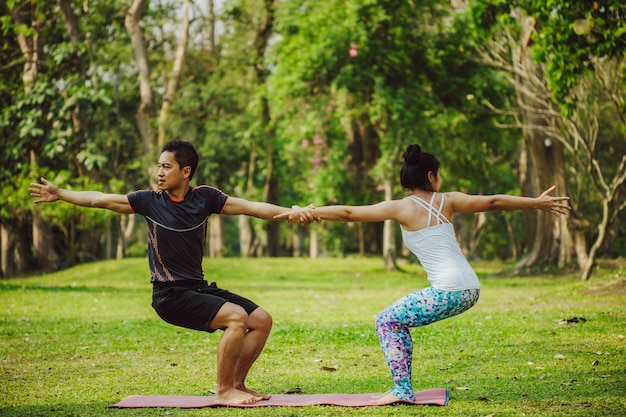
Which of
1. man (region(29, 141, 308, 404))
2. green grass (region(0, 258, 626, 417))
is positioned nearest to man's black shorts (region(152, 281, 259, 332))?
man (region(29, 141, 308, 404))

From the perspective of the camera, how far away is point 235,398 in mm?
6664

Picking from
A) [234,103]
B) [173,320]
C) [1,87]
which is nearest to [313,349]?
[173,320]

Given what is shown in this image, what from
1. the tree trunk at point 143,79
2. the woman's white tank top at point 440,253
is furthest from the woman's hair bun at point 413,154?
the tree trunk at point 143,79

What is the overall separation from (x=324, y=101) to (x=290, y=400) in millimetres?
18721

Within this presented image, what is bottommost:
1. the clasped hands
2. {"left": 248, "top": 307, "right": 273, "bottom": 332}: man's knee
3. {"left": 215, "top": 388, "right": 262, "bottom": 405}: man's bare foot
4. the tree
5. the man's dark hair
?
{"left": 215, "top": 388, "right": 262, "bottom": 405}: man's bare foot

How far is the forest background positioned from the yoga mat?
31.2ft

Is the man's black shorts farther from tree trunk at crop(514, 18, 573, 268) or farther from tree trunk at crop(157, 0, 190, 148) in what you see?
tree trunk at crop(157, 0, 190, 148)

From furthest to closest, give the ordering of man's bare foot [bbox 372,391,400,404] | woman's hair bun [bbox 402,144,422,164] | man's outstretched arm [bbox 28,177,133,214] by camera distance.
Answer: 1. man's outstretched arm [bbox 28,177,133,214]
2. woman's hair bun [bbox 402,144,422,164]
3. man's bare foot [bbox 372,391,400,404]

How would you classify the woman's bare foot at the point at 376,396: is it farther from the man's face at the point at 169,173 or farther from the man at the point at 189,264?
the man's face at the point at 169,173

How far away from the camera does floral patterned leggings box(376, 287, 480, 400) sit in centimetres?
651

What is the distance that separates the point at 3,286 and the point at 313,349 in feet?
42.7

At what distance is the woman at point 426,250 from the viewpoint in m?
6.52

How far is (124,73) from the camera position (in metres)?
40.1

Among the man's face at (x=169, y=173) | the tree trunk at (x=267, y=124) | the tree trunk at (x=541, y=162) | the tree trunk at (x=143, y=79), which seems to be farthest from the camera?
the tree trunk at (x=267, y=124)
